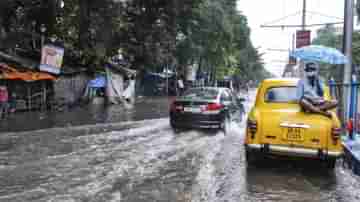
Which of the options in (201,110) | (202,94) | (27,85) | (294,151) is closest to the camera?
(294,151)

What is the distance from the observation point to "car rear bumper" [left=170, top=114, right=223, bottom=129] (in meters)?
11.6

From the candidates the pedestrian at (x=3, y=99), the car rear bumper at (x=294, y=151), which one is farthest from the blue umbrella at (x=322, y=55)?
the pedestrian at (x=3, y=99)

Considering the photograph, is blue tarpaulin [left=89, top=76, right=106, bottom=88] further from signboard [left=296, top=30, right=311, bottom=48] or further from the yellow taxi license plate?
the yellow taxi license plate

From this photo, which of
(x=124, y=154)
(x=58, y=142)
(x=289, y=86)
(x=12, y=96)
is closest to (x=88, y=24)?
(x=12, y=96)

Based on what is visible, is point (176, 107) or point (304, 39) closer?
point (176, 107)

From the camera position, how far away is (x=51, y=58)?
18.1 m

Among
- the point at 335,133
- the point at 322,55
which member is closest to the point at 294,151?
the point at 335,133

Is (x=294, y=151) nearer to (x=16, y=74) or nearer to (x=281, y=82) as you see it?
(x=281, y=82)

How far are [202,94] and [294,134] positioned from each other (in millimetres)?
6022

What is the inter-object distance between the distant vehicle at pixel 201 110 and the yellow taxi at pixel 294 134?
14.5 feet

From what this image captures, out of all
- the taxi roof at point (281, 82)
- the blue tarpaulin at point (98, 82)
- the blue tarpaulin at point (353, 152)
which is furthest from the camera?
the blue tarpaulin at point (98, 82)

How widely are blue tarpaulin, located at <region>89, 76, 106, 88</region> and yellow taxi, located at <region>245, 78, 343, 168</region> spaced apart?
16022 mm

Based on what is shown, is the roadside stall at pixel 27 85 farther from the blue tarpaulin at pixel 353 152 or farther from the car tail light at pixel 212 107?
the blue tarpaulin at pixel 353 152

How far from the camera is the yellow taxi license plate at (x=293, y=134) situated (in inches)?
263
